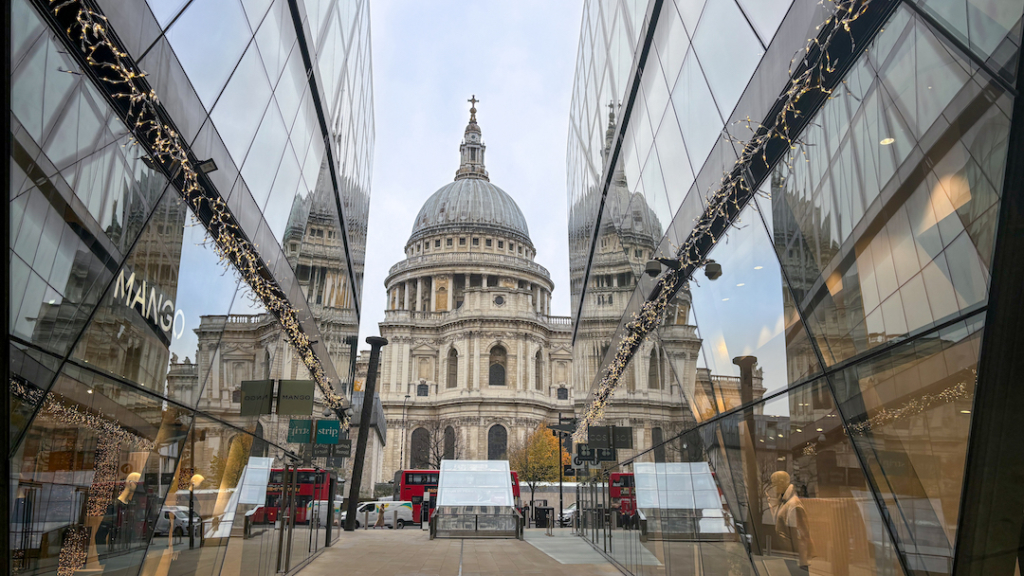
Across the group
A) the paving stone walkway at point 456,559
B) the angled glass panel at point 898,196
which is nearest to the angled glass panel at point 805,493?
the angled glass panel at point 898,196

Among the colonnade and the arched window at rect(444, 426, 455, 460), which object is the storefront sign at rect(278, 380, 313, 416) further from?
the colonnade

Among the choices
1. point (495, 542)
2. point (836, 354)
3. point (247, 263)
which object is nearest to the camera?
point (836, 354)

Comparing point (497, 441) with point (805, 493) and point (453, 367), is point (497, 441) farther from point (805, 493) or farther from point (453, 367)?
point (805, 493)

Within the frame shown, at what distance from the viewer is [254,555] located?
10352 millimetres

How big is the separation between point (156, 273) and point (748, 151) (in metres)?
5.16

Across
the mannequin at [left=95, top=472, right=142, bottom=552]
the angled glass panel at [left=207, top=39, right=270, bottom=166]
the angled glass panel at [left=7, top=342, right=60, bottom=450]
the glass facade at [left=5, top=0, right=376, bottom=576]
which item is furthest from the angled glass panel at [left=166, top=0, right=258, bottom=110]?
the mannequin at [left=95, top=472, right=142, bottom=552]

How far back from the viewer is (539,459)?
71125 mm

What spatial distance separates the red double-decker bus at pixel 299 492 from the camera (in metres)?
11.3

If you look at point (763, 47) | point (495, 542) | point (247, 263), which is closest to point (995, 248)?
point (763, 47)

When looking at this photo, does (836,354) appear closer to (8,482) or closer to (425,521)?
(8,482)

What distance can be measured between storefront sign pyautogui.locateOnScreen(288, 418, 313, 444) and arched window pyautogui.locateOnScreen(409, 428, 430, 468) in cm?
6782

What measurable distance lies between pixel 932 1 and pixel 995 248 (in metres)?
1.31

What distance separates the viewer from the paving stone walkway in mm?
14078

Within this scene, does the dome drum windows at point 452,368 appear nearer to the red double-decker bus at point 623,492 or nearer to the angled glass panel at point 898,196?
the red double-decker bus at point 623,492
